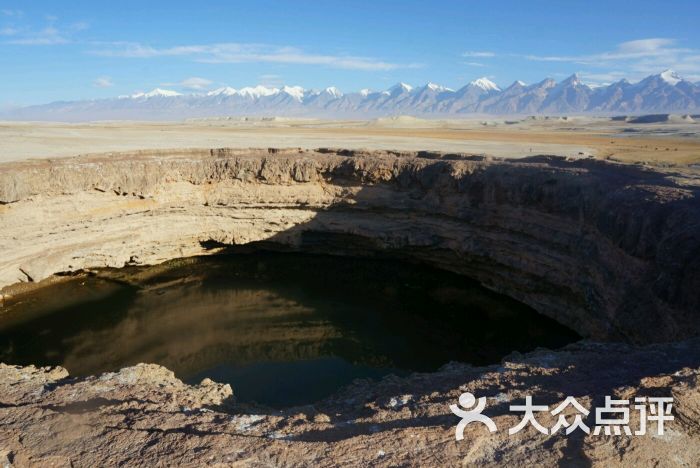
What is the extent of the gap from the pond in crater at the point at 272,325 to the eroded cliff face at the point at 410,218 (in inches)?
39.3

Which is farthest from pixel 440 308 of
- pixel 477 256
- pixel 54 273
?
pixel 54 273

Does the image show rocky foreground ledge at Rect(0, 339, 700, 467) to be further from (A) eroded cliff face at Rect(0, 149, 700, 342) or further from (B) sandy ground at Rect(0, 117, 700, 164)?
(B) sandy ground at Rect(0, 117, 700, 164)

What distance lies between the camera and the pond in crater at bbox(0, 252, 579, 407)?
1072 cm

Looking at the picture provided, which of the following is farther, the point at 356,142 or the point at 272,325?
the point at 356,142

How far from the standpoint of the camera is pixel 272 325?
12797 mm

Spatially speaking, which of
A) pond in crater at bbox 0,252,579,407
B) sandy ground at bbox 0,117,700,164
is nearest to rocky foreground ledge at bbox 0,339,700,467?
pond in crater at bbox 0,252,579,407

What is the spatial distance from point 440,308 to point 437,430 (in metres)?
9.85

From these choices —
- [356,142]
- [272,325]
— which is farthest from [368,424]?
[356,142]

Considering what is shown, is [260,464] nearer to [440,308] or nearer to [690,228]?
[690,228]

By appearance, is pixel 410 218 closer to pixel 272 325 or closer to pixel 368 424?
pixel 272 325

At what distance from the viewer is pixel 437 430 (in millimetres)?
4512

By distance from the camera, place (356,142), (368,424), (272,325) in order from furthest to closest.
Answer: (356,142) < (272,325) < (368,424)

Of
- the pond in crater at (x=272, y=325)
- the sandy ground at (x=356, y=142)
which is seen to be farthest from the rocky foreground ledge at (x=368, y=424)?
the sandy ground at (x=356, y=142)

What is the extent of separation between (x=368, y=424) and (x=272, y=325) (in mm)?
8266
